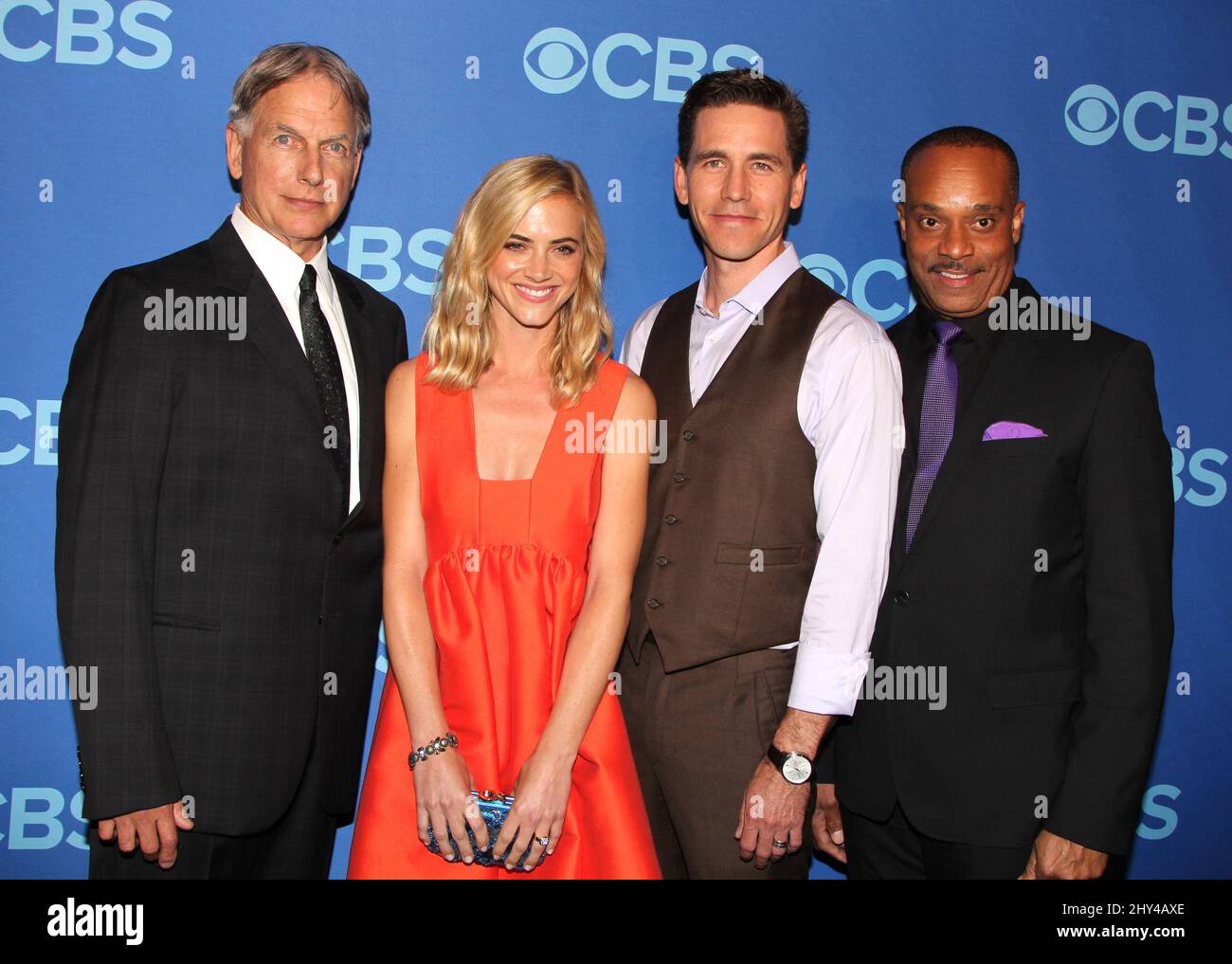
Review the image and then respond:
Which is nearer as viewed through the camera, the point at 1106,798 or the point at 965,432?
the point at 1106,798

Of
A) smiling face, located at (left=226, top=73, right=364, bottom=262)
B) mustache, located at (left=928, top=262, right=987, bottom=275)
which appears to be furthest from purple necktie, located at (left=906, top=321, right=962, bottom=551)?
smiling face, located at (left=226, top=73, right=364, bottom=262)

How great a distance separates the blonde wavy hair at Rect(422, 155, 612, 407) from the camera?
2.20 meters

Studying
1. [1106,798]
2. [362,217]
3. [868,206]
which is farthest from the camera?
[868,206]

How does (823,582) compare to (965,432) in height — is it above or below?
below

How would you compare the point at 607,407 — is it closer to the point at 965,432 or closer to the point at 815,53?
the point at 965,432

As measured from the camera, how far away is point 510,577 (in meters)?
2.12

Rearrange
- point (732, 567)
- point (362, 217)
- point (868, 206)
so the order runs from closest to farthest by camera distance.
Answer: point (732, 567), point (362, 217), point (868, 206)

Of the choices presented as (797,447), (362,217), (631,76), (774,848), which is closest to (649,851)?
(774,848)

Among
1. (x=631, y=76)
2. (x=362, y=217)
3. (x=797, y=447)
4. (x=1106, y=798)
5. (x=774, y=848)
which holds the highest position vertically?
(x=631, y=76)

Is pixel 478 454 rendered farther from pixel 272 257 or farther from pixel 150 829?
pixel 150 829

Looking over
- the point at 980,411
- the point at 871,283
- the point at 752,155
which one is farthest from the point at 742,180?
the point at 871,283

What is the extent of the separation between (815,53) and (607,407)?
4.88ft

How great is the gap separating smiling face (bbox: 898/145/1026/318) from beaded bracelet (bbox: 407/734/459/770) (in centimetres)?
146

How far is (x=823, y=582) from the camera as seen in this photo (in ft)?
7.14
